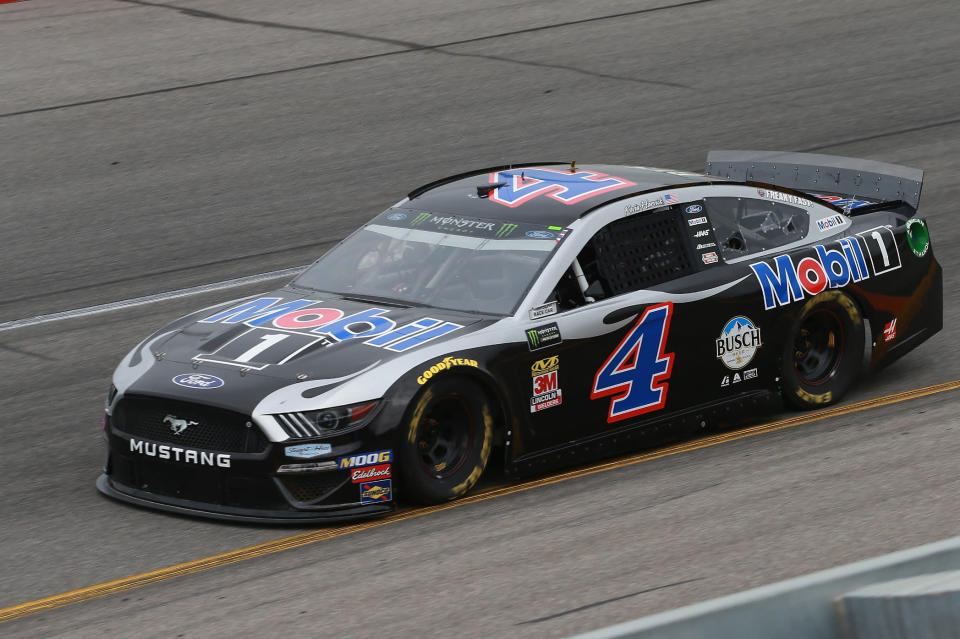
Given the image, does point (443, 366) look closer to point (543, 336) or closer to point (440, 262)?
point (543, 336)

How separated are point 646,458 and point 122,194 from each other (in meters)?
7.43

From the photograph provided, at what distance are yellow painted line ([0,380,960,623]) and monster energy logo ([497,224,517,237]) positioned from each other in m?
1.31

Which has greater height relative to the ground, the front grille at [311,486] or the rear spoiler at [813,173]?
the rear spoiler at [813,173]

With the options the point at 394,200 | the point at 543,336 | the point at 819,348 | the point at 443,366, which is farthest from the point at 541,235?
the point at 394,200

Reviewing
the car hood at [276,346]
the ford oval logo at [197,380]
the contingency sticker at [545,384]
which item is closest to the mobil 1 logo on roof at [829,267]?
the contingency sticker at [545,384]

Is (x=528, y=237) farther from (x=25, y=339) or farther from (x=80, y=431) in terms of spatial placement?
(x=25, y=339)

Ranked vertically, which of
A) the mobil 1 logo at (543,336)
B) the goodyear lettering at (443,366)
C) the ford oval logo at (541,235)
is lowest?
the goodyear lettering at (443,366)

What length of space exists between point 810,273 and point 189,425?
3812mm

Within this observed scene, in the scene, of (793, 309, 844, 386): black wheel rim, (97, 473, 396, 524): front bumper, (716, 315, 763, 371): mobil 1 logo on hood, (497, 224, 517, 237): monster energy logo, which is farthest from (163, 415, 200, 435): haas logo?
(793, 309, 844, 386): black wheel rim

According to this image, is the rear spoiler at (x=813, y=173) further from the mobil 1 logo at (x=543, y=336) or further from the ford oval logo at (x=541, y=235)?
the mobil 1 logo at (x=543, y=336)

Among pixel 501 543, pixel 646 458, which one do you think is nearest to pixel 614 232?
pixel 646 458

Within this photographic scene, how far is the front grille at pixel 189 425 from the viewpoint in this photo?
7.08 metres

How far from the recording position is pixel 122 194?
14.1m

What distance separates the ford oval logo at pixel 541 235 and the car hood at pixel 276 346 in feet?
2.15
